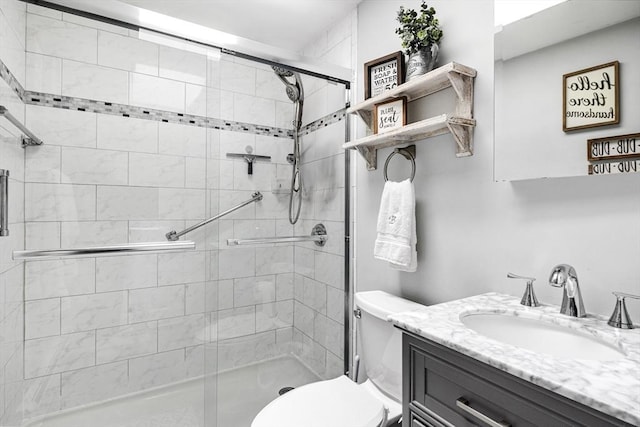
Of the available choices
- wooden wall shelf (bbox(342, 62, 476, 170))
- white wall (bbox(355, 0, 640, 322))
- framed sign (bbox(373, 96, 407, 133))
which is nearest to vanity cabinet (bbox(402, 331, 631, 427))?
white wall (bbox(355, 0, 640, 322))

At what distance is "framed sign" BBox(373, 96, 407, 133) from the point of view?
1.47 metres

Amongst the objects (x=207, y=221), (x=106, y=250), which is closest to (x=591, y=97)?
(x=207, y=221)

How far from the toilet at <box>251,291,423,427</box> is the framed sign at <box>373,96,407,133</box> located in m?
0.78

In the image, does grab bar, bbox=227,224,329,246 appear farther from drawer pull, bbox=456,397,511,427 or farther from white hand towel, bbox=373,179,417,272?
drawer pull, bbox=456,397,511,427

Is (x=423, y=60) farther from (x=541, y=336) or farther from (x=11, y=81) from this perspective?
(x=11, y=81)

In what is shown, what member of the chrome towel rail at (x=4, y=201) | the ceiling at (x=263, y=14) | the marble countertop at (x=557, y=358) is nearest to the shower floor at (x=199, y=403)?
the chrome towel rail at (x=4, y=201)

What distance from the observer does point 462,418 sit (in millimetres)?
763

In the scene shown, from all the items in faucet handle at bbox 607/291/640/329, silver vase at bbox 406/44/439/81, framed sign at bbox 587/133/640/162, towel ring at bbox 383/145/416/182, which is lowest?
faucet handle at bbox 607/291/640/329

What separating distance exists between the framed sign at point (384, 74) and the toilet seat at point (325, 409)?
1326mm

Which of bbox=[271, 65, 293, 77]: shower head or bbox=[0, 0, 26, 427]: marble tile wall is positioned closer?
bbox=[0, 0, 26, 427]: marble tile wall

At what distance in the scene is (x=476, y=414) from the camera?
723 millimetres

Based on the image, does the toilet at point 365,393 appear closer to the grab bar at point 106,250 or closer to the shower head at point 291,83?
the grab bar at point 106,250

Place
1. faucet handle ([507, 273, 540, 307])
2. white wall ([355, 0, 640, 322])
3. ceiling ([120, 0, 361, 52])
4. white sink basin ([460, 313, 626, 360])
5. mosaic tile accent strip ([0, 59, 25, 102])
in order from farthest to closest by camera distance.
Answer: ceiling ([120, 0, 361, 52])
mosaic tile accent strip ([0, 59, 25, 102])
faucet handle ([507, 273, 540, 307])
white wall ([355, 0, 640, 322])
white sink basin ([460, 313, 626, 360])

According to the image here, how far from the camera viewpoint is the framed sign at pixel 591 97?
93 cm
